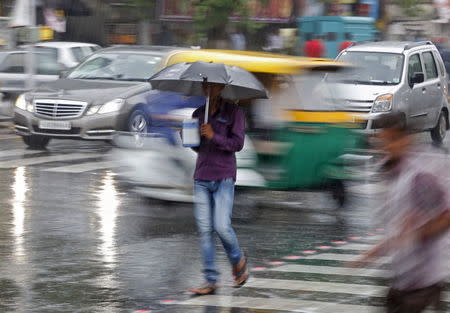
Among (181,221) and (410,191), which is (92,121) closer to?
(181,221)

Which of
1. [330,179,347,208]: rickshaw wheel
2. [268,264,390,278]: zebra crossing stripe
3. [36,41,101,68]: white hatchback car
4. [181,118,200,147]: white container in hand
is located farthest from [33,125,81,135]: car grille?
[181,118,200,147]: white container in hand

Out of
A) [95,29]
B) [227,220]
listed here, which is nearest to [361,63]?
[227,220]

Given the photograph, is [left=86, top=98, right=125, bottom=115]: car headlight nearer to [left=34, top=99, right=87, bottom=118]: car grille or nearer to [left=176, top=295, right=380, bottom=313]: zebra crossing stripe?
[left=34, top=99, right=87, bottom=118]: car grille

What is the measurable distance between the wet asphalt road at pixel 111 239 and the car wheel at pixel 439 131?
25.9ft

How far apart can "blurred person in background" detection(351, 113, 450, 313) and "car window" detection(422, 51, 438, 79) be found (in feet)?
53.9

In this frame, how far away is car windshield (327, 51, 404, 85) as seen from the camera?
21.0m

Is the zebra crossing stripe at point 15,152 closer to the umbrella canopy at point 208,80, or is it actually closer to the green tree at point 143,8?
the umbrella canopy at point 208,80

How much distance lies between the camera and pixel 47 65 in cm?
2608

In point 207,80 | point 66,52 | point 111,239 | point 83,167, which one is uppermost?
point 207,80

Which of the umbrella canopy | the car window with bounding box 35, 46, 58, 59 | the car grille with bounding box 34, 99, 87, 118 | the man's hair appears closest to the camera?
the man's hair

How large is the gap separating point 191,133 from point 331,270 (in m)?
1.98

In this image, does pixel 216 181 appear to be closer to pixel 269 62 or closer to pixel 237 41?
pixel 269 62

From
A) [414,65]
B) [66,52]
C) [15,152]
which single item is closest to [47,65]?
[66,52]

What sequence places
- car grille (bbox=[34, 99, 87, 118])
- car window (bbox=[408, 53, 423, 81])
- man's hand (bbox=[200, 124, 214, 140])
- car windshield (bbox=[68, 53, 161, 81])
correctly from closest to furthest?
man's hand (bbox=[200, 124, 214, 140]) → car grille (bbox=[34, 99, 87, 118]) → car windshield (bbox=[68, 53, 161, 81]) → car window (bbox=[408, 53, 423, 81])
